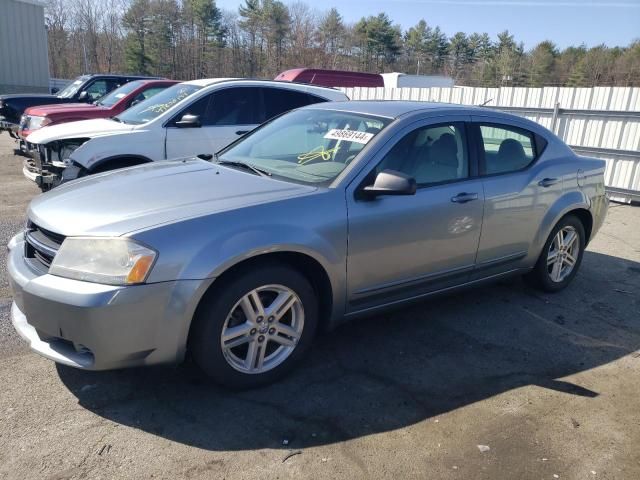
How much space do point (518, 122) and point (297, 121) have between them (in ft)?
6.55

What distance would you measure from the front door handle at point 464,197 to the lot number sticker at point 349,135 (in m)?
0.79

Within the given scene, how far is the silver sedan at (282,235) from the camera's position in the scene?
2.61 m

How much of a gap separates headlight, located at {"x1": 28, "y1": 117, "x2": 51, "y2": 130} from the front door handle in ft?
26.9

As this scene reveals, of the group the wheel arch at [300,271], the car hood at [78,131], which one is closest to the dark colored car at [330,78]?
the car hood at [78,131]

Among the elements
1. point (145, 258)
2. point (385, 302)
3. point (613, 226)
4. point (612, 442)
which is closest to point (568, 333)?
point (612, 442)

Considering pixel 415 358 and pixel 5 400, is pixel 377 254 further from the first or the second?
pixel 5 400

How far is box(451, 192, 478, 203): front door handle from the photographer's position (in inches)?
149

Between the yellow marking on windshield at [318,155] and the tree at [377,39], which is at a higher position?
the tree at [377,39]

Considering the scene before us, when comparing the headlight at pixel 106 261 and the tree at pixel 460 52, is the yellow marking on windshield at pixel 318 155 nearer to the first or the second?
the headlight at pixel 106 261

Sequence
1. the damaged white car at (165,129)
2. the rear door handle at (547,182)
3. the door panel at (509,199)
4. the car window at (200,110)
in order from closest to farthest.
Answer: the door panel at (509,199) → the rear door handle at (547,182) → the damaged white car at (165,129) → the car window at (200,110)

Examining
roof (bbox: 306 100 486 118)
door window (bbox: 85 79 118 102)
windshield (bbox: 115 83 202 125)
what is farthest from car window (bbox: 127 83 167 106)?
roof (bbox: 306 100 486 118)

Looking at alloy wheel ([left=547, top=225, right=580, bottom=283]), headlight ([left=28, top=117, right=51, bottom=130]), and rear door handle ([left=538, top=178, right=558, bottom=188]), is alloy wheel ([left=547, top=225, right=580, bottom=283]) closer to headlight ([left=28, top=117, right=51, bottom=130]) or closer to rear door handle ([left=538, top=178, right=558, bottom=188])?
rear door handle ([left=538, top=178, right=558, bottom=188])

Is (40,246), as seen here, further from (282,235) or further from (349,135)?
(349,135)

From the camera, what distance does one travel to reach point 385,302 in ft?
11.8
